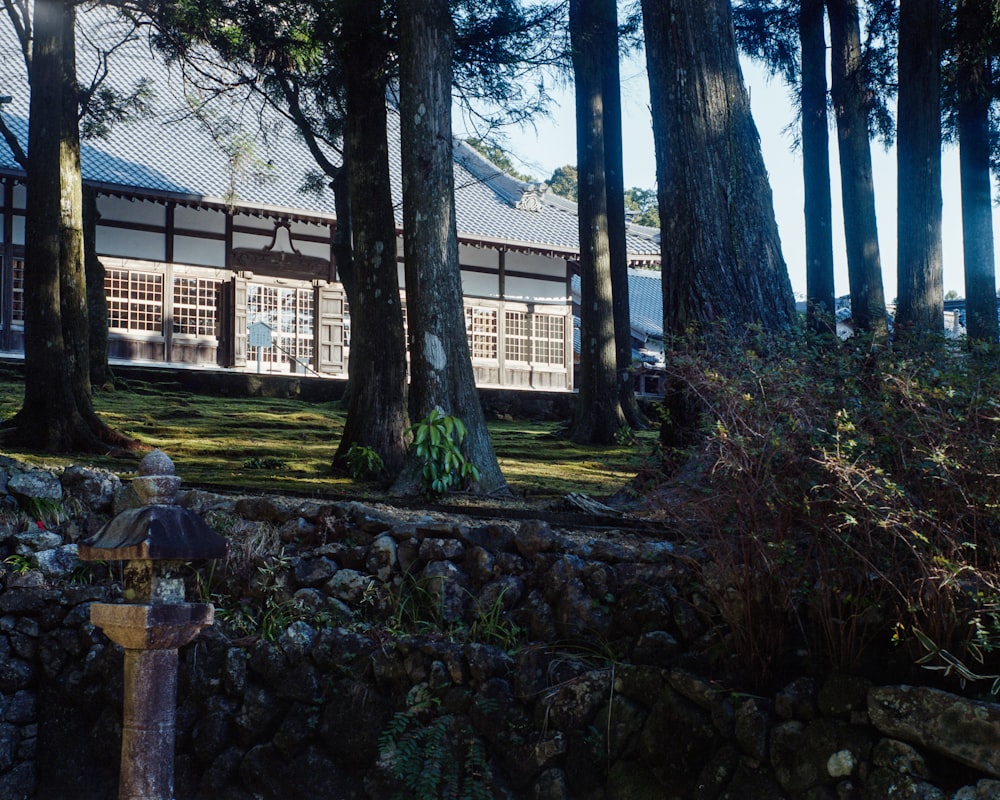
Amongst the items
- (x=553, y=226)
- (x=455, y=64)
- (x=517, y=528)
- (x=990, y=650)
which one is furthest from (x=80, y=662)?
(x=553, y=226)

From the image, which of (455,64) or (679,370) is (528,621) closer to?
(679,370)

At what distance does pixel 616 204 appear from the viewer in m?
15.3

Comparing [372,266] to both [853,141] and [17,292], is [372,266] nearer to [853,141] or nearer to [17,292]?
[853,141]

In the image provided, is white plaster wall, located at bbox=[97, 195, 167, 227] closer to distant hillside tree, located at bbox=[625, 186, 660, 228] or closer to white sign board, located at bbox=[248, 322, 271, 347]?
white sign board, located at bbox=[248, 322, 271, 347]

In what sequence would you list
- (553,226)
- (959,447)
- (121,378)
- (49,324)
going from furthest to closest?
(553,226)
(121,378)
(49,324)
(959,447)

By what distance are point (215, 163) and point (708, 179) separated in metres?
15.1

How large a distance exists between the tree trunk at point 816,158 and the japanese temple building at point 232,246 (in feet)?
24.0

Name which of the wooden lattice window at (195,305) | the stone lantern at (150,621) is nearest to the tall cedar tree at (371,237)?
the stone lantern at (150,621)

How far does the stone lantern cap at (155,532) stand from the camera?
4629 mm

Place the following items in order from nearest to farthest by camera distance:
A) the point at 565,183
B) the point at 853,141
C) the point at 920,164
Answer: the point at 920,164, the point at 853,141, the point at 565,183

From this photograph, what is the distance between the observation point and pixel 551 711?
5242 millimetres

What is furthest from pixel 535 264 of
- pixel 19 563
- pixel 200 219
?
pixel 19 563

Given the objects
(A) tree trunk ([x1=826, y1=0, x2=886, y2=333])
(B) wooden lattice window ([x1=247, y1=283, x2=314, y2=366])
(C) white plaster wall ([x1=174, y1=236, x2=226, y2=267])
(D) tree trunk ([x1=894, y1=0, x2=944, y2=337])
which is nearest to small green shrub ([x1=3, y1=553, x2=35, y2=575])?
(D) tree trunk ([x1=894, y1=0, x2=944, y2=337])

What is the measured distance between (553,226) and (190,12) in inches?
546
